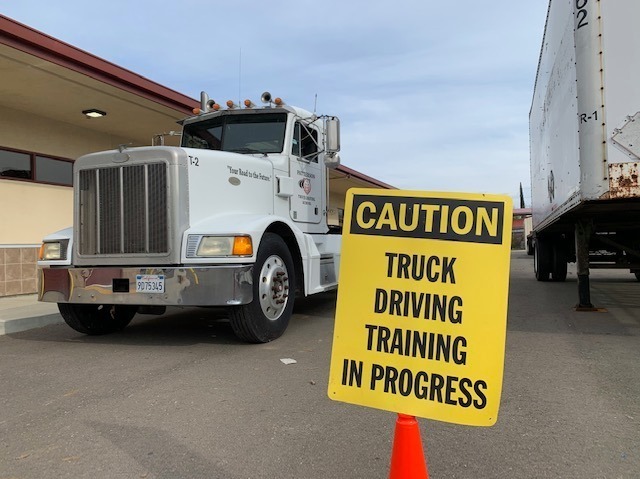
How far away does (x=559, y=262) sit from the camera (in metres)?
12.7

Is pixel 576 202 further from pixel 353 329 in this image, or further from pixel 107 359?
pixel 107 359

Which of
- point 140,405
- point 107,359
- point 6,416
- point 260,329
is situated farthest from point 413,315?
point 107,359

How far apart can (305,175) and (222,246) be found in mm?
2543

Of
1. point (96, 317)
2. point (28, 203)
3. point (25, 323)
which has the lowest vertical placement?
point (25, 323)

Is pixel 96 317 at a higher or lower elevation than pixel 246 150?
lower

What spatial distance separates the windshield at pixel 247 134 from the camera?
691 cm

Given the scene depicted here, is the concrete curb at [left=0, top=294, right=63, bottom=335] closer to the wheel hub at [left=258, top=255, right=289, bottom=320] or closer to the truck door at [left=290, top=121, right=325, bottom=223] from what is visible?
the wheel hub at [left=258, top=255, right=289, bottom=320]

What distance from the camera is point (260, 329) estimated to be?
18.2ft

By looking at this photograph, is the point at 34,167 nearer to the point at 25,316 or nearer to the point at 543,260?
the point at 25,316

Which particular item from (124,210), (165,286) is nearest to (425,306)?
(165,286)

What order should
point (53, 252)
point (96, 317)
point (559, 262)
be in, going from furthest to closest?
point (559, 262) < point (96, 317) < point (53, 252)

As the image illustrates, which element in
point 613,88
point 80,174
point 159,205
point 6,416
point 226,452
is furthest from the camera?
point 80,174

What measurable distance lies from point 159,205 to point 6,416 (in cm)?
242

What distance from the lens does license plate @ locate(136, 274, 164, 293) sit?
521 cm
